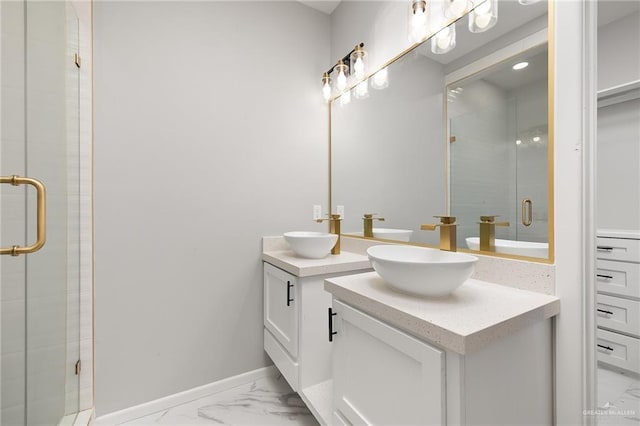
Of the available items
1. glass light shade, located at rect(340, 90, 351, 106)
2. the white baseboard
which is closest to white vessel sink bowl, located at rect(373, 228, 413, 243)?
glass light shade, located at rect(340, 90, 351, 106)

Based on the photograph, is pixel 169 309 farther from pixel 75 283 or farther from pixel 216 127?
pixel 216 127

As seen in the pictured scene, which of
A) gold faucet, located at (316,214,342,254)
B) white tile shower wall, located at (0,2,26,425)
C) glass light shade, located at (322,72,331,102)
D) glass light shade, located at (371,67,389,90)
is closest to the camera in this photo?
white tile shower wall, located at (0,2,26,425)

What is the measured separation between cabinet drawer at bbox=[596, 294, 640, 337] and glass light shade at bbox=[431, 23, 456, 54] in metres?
1.41

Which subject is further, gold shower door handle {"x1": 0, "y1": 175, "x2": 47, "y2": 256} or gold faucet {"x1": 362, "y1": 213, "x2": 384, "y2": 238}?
gold faucet {"x1": 362, "y1": 213, "x2": 384, "y2": 238}

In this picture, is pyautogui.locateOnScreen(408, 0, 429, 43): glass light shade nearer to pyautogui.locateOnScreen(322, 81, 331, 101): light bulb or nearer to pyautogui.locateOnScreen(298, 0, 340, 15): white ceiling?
pyautogui.locateOnScreen(322, 81, 331, 101): light bulb

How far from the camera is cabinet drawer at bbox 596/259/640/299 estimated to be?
1447 mm

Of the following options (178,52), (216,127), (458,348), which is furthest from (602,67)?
(178,52)

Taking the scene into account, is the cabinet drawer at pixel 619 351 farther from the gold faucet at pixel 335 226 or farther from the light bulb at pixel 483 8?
the light bulb at pixel 483 8

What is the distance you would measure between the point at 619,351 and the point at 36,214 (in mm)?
2596

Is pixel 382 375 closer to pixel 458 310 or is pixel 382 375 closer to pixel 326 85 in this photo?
pixel 458 310

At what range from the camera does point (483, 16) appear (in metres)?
1.16

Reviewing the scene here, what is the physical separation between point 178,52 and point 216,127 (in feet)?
1.48

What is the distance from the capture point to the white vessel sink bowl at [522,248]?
3.22 feet

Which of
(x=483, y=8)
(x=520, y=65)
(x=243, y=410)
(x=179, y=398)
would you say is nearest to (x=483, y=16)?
(x=483, y=8)
